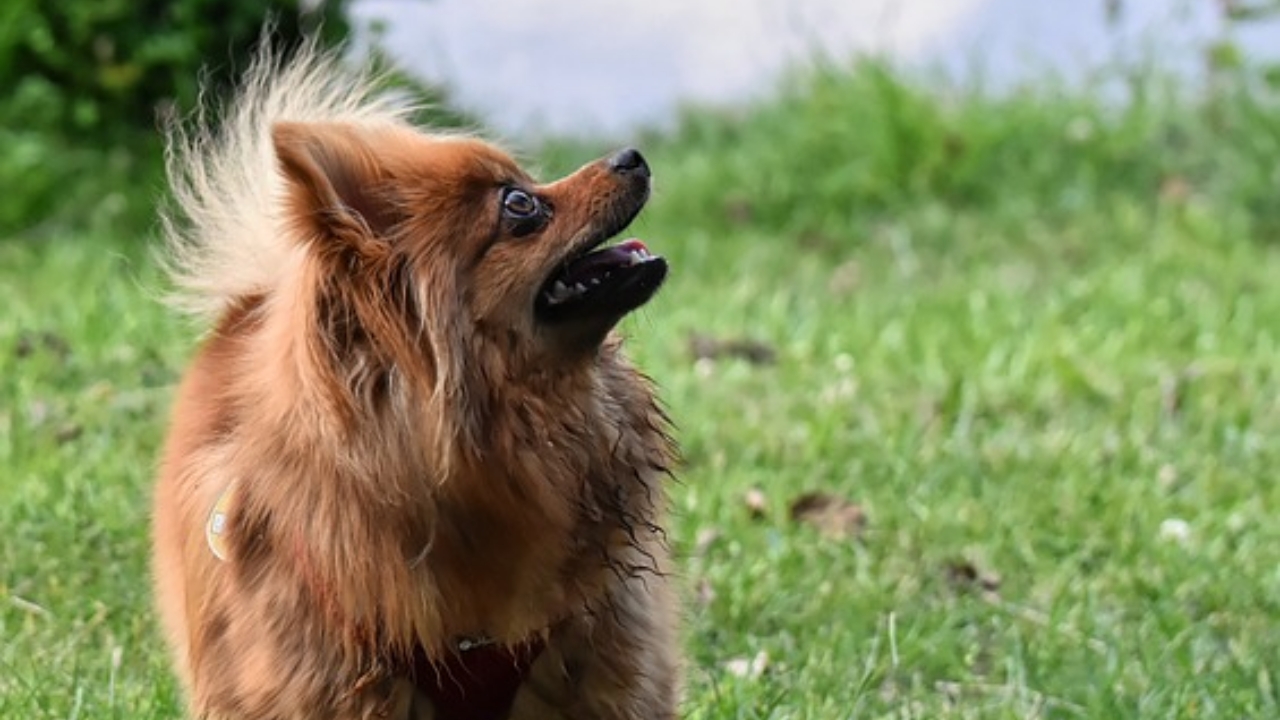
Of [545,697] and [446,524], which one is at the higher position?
[446,524]

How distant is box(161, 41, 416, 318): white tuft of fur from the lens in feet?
10.1

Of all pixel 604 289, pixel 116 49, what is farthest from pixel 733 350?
pixel 604 289

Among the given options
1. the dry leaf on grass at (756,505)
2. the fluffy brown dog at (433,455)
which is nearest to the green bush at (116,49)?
the dry leaf on grass at (756,505)

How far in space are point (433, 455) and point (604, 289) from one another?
1.05 feet

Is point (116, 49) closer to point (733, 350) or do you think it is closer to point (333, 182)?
point (733, 350)

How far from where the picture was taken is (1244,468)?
5.24 meters

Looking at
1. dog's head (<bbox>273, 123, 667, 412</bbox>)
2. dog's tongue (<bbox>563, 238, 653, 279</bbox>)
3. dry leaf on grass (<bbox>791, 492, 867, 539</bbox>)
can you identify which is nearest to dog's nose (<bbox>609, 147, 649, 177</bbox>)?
dog's head (<bbox>273, 123, 667, 412</bbox>)

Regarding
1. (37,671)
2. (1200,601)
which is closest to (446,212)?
(37,671)

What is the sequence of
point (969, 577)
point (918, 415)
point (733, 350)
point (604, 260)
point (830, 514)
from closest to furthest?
point (604, 260)
point (969, 577)
point (830, 514)
point (918, 415)
point (733, 350)

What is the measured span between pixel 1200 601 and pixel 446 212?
2304 mm

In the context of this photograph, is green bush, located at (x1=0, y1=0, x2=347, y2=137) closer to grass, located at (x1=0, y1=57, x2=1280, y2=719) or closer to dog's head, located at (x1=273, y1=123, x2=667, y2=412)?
grass, located at (x1=0, y1=57, x2=1280, y2=719)

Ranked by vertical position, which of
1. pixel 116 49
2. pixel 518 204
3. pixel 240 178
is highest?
pixel 518 204

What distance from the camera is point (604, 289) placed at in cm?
263

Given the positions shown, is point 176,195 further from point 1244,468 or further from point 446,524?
point 1244,468
